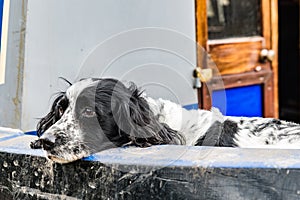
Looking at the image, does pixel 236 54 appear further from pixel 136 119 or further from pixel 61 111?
pixel 61 111

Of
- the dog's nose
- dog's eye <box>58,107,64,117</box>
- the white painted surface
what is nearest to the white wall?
the white painted surface

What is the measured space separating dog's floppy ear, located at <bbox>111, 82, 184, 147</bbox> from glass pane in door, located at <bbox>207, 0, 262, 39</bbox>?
1.35 m

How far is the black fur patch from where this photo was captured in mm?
2023

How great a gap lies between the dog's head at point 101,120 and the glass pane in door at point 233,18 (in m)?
1.35

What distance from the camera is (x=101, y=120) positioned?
1811 mm

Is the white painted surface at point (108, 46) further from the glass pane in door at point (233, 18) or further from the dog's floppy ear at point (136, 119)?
the glass pane in door at point (233, 18)

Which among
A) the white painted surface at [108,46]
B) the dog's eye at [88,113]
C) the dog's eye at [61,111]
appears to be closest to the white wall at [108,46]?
the white painted surface at [108,46]

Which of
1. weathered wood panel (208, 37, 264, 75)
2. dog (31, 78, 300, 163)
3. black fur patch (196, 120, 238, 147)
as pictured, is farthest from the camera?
weathered wood panel (208, 37, 264, 75)

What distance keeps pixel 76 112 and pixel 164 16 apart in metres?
0.93

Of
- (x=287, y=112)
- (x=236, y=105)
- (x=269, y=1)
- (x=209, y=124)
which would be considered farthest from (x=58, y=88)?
(x=287, y=112)

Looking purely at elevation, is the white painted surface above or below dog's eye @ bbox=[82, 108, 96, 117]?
above

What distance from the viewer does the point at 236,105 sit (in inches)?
127

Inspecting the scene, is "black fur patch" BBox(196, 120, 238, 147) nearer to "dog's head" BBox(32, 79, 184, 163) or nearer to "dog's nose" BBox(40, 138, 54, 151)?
"dog's head" BBox(32, 79, 184, 163)

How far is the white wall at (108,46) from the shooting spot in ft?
Result: 6.19
